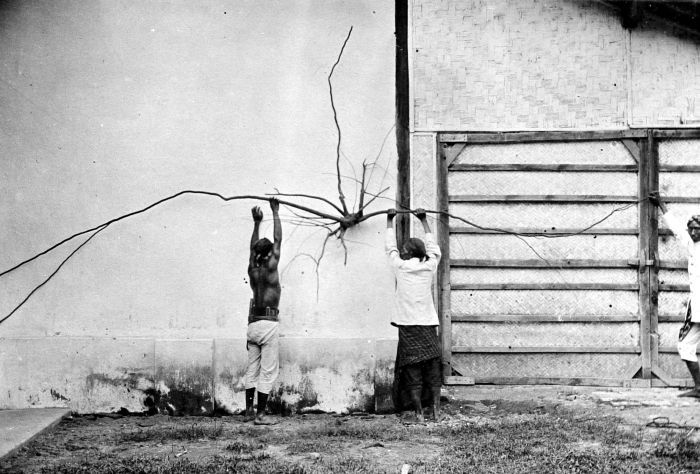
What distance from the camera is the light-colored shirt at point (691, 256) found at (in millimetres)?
6613

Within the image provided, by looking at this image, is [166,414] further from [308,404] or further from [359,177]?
[359,177]

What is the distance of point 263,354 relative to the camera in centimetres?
654

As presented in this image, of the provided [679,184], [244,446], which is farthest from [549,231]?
[244,446]

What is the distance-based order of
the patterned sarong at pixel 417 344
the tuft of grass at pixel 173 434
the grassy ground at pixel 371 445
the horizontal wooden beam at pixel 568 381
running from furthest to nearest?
the horizontal wooden beam at pixel 568 381 → the patterned sarong at pixel 417 344 → the tuft of grass at pixel 173 434 → the grassy ground at pixel 371 445

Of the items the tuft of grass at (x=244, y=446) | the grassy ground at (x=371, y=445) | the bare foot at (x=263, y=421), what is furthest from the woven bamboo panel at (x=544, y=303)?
the tuft of grass at (x=244, y=446)

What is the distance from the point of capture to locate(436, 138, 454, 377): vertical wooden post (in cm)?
710

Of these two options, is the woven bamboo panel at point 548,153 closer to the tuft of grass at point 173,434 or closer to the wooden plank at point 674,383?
the wooden plank at point 674,383

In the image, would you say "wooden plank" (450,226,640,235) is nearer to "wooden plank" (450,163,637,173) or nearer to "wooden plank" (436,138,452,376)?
"wooden plank" (436,138,452,376)

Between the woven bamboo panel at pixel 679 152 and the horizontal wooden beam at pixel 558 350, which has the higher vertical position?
the woven bamboo panel at pixel 679 152

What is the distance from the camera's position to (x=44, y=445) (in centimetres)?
583

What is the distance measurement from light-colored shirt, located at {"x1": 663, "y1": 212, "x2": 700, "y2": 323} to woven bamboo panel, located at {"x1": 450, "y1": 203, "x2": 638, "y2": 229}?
56 cm

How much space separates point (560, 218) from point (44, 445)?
4.98m

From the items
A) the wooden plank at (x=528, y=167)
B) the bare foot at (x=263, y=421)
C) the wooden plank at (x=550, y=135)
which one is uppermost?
the wooden plank at (x=550, y=135)

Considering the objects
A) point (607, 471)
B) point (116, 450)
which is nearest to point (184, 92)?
point (116, 450)
